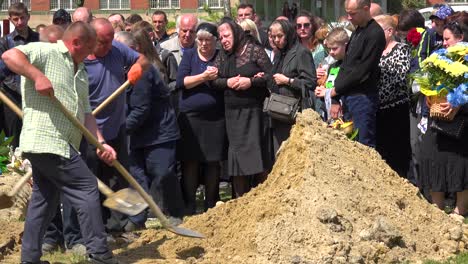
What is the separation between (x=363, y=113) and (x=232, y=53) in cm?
170

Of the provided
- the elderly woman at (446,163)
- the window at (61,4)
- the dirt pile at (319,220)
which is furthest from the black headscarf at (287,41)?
the window at (61,4)

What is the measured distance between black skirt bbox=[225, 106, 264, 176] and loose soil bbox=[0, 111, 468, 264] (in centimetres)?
175

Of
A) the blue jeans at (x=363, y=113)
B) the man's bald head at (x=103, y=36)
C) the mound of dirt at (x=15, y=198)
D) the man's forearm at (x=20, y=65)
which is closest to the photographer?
the man's forearm at (x=20, y=65)

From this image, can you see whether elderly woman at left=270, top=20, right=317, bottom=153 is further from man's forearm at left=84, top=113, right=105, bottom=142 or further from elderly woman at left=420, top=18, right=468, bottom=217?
man's forearm at left=84, top=113, right=105, bottom=142

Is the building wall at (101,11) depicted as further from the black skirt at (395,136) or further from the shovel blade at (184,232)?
the shovel blade at (184,232)

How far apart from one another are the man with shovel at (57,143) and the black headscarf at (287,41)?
12.1 ft

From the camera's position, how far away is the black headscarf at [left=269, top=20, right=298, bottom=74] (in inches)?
476

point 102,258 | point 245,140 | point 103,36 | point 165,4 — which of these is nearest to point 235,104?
point 245,140

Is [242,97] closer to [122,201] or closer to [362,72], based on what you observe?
[362,72]

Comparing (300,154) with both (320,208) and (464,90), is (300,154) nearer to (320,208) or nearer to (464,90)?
(320,208)

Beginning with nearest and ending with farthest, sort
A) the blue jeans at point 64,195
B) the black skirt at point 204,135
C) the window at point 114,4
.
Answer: the blue jeans at point 64,195 → the black skirt at point 204,135 → the window at point 114,4

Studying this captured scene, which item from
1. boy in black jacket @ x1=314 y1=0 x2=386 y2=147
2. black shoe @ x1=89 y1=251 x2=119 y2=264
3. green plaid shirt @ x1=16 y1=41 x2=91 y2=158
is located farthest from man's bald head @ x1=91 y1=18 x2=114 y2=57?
boy in black jacket @ x1=314 y1=0 x2=386 y2=147

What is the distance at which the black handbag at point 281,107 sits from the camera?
1166 centimetres

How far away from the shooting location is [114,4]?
5312cm
